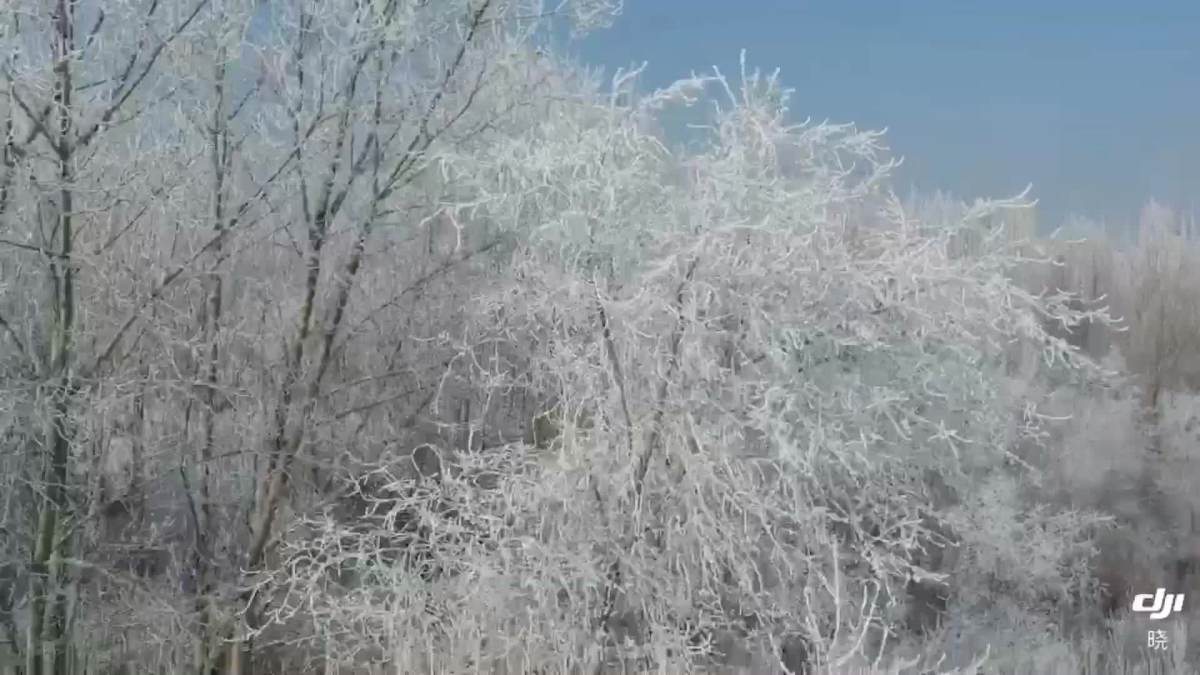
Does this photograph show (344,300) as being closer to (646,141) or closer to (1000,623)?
(646,141)

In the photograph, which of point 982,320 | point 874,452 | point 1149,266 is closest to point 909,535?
point 874,452

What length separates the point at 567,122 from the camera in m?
3.29

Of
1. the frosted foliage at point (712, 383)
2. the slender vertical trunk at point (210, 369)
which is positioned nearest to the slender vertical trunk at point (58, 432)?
the slender vertical trunk at point (210, 369)

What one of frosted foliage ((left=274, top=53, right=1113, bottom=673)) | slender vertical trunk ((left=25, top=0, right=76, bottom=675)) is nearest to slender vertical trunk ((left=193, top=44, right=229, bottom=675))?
slender vertical trunk ((left=25, top=0, right=76, bottom=675))

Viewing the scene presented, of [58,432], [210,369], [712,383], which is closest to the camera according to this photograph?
[712,383]

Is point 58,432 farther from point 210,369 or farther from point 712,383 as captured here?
point 712,383

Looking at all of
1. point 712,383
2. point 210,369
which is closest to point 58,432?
point 210,369

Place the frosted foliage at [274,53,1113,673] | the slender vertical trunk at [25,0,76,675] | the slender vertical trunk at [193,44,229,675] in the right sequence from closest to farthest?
1. the frosted foliage at [274,53,1113,673]
2. the slender vertical trunk at [25,0,76,675]
3. the slender vertical trunk at [193,44,229,675]

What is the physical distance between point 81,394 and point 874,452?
7.69ft

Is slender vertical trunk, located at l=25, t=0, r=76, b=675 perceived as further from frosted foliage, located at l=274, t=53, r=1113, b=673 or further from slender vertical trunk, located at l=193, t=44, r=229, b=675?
frosted foliage, located at l=274, t=53, r=1113, b=673

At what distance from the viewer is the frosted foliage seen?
113 inches

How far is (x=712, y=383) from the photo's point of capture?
114 inches

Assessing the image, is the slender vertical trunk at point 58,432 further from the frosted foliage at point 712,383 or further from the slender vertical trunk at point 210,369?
the frosted foliage at point 712,383

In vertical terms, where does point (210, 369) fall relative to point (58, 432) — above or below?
above
